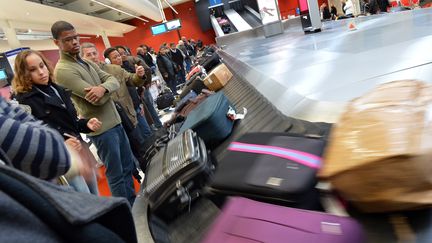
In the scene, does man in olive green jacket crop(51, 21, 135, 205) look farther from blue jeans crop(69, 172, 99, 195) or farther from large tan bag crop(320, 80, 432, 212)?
large tan bag crop(320, 80, 432, 212)

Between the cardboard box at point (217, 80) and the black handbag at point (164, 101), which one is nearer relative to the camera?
the cardboard box at point (217, 80)

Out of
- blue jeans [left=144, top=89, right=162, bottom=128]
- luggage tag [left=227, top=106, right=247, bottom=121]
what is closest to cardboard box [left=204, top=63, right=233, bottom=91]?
luggage tag [left=227, top=106, right=247, bottom=121]

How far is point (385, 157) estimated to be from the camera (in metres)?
0.95

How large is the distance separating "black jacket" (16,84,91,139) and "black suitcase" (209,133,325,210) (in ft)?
5.66

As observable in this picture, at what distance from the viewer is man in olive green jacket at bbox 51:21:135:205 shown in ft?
9.23

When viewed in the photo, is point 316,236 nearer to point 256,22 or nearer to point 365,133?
→ point 365,133

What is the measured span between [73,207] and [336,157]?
80 cm

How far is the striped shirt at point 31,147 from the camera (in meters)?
0.96

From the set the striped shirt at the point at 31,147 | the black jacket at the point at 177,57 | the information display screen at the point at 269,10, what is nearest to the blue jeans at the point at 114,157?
the striped shirt at the point at 31,147

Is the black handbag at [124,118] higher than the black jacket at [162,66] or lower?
lower

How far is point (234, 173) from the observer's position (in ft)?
4.18

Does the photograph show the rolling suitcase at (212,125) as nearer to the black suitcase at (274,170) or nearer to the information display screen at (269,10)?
the black suitcase at (274,170)

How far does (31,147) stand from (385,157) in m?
1.05

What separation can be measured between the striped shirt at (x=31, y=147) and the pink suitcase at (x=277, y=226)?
563mm
